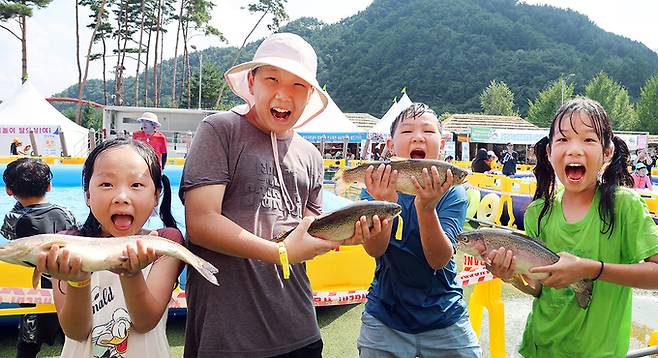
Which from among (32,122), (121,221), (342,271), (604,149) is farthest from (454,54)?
(121,221)

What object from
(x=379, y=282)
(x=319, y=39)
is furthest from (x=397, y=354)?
(x=319, y=39)

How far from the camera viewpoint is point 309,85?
7.02ft

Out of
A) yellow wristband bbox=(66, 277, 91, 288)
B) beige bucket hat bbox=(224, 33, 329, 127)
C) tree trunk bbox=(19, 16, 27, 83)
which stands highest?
tree trunk bbox=(19, 16, 27, 83)

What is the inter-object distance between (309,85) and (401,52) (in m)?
102

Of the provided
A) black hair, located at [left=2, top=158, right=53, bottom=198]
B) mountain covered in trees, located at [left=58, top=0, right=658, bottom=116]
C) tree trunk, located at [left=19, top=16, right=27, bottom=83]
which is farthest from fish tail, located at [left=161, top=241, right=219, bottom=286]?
mountain covered in trees, located at [left=58, top=0, right=658, bottom=116]

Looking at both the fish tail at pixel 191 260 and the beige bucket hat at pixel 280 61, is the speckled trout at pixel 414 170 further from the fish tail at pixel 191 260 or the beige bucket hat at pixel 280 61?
the fish tail at pixel 191 260

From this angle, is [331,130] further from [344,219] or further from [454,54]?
[454,54]

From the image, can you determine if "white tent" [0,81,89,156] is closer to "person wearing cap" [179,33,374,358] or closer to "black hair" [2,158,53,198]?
"black hair" [2,158,53,198]

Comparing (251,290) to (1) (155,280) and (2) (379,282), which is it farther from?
(2) (379,282)

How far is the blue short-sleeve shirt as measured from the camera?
242 cm

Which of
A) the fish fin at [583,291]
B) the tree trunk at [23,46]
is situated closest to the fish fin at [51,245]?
the fish fin at [583,291]

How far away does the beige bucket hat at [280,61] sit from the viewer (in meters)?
2.06

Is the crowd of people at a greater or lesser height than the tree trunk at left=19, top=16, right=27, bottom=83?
lesser

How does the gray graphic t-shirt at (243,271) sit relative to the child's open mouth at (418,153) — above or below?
below
